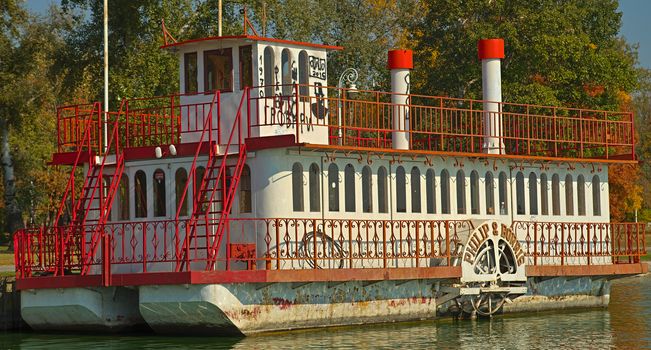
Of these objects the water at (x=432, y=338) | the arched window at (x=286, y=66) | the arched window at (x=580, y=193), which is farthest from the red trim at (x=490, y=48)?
the arched window at (x=286, y=66)

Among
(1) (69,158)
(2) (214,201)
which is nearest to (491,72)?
(2) (214,201)

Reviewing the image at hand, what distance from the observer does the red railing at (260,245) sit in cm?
2678

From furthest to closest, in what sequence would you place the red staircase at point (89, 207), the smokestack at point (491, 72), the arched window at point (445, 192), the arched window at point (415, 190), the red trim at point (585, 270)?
the smokestack at point (491, 72)
the red trim at point (585, 270)
the arched window at point (445, 192)
the arched window at point (415, 190)
the red staircase at point (89, 207)

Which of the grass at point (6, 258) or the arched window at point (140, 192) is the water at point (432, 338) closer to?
the arched window at point (140, 192)

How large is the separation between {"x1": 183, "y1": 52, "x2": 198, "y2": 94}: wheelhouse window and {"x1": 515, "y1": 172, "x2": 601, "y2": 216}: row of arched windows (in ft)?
26.1

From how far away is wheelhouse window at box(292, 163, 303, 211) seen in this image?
28.0 m

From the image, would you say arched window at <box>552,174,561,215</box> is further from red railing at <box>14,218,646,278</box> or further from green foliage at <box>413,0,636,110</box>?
green foliage at <box>413,0,636,110</box>

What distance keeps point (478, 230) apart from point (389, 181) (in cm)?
Result: 215

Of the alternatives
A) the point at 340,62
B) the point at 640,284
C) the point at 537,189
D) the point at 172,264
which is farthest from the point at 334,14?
the point at 172,264

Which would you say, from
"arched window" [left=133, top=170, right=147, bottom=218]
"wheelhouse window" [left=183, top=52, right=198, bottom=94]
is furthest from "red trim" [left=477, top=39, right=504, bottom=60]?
"arched window" [left=133, top=170, right=147, bottom=218]

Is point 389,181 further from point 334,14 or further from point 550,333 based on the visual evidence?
point 334,14

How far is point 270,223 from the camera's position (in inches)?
1075

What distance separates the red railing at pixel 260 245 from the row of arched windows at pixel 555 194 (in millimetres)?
1265

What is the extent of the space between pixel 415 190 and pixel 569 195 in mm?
5171
